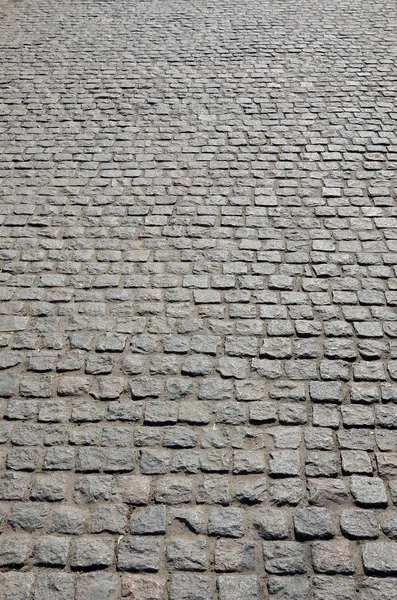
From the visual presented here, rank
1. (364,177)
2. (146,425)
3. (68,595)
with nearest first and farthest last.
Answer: (68,595)
(146,425)
(364,177)

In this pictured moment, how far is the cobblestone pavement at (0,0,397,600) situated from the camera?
3.70m

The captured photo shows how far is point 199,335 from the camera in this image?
5105 mm

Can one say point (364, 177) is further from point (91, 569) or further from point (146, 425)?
point (91, 569)

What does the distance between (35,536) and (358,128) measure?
643 centimetres

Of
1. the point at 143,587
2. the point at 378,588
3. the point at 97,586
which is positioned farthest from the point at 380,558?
the point at 97,586

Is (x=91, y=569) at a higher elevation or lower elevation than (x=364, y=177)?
lower

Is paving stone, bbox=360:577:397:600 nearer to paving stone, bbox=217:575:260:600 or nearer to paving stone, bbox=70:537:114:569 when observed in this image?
paving stone, bbox=217:575:260:600

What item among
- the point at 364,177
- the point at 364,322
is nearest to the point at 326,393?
the point at 364,322

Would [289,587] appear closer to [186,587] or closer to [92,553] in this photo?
[186,587]

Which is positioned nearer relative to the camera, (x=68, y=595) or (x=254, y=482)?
(x=68, y=595)

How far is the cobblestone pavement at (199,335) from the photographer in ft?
12.1

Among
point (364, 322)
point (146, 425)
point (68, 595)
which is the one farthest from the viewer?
point (364, 322)

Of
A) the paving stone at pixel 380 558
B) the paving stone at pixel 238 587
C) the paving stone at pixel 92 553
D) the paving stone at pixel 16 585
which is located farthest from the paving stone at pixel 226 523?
the paving stone at pixel 16 585

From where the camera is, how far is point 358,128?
8.06 m
